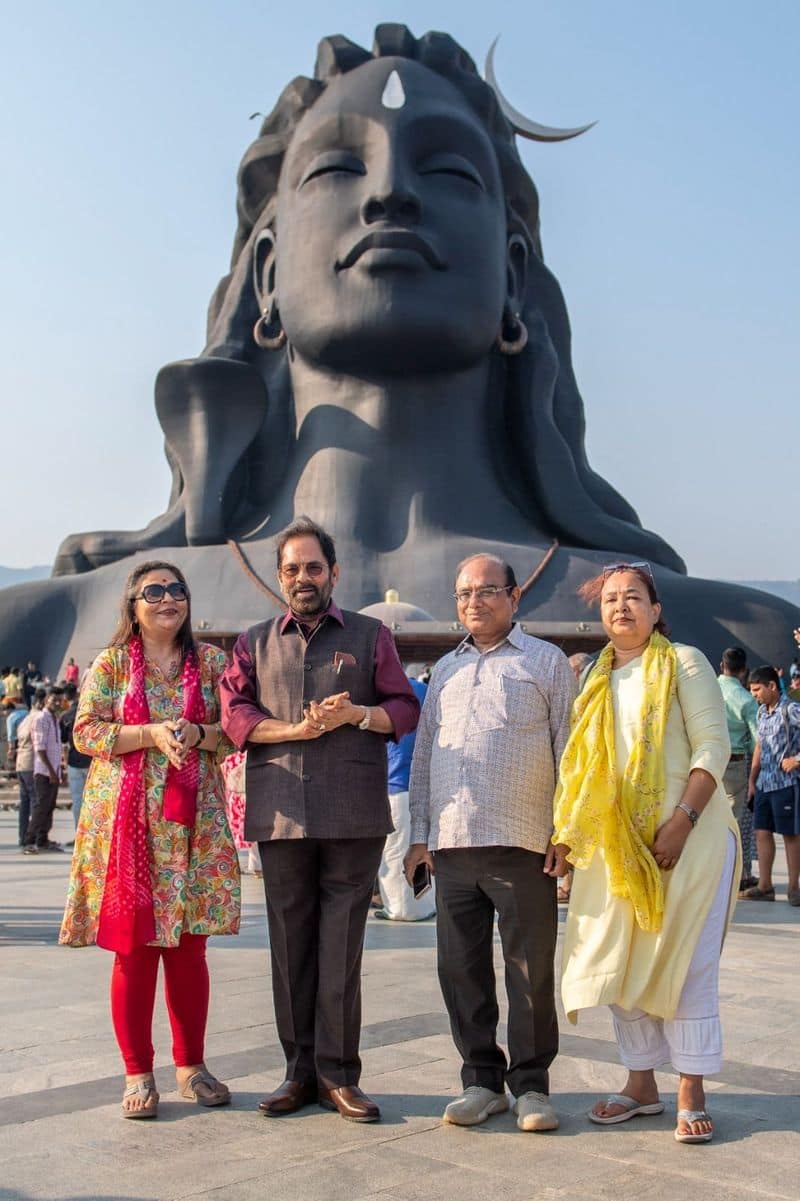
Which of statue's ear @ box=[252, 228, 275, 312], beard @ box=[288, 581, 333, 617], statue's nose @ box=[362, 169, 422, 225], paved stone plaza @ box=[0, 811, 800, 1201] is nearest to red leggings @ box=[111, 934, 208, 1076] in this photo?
paved stone plaza @ box=[0, 811, 800, 1201]

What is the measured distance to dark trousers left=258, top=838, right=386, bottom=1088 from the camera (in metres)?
3.46

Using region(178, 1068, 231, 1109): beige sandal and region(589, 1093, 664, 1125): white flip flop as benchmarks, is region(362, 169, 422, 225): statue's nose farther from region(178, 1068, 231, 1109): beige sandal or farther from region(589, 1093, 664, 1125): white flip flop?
region(589, 1093, 664, 1125): white flip flop

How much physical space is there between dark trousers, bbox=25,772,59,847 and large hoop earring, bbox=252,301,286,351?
33.3 feet

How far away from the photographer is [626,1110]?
3303 mm

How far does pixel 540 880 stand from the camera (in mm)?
3455

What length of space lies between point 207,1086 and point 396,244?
47.1 feet

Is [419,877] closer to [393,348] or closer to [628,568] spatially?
[628,568]

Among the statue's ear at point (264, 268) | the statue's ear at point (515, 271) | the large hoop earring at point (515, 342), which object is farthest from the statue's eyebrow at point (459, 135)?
the statue's ear at point (264, 268)

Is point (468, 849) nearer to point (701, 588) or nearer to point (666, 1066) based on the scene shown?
point (666, 1066)

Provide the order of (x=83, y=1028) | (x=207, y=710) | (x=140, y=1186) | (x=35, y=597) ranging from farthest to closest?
(x=35, y=597)
(x=83, y=1028)
(x=207, y=710)
(x=140, y=1186)

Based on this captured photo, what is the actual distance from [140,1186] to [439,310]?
14.9 meters

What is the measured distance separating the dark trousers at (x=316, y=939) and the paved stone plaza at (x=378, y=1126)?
19cm


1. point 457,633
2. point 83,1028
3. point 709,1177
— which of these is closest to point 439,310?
point 457,633

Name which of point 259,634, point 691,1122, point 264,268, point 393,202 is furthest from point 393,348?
point 691,1122
